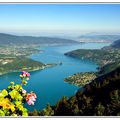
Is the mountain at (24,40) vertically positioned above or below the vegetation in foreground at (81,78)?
above

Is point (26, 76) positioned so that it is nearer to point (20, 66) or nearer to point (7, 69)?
point (7, 69)

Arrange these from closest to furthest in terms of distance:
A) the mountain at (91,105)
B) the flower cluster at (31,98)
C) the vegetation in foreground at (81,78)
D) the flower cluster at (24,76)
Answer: the flower cluster at (31,98), the flower cluster at (24,76), the mountain at (91,105), the vegetation in foreground at (81,78)

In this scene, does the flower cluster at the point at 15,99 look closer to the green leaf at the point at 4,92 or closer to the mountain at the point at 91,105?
the green leaf at the point at 4,92

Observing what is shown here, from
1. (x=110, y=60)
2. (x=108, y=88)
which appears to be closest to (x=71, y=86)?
(x=108, y=88)

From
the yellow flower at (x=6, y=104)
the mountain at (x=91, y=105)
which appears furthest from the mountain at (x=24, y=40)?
the yellow flower at (x=6, y=104)

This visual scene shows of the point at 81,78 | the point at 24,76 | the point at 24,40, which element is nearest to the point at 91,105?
the point at 24,76

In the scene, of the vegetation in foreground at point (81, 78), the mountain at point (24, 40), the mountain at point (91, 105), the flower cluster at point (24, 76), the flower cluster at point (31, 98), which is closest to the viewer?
the flower cluster at point (31, 98)

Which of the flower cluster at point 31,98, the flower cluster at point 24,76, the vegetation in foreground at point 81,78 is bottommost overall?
the vegetation in foreground at point 81,78

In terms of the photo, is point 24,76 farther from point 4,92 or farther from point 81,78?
point 81,78

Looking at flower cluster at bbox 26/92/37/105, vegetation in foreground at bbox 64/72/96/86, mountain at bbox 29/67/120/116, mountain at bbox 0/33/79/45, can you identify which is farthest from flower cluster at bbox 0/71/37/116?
mountain at bbox 0/33/79/45

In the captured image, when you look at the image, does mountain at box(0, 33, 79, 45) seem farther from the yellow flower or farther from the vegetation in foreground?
the yellow flower
